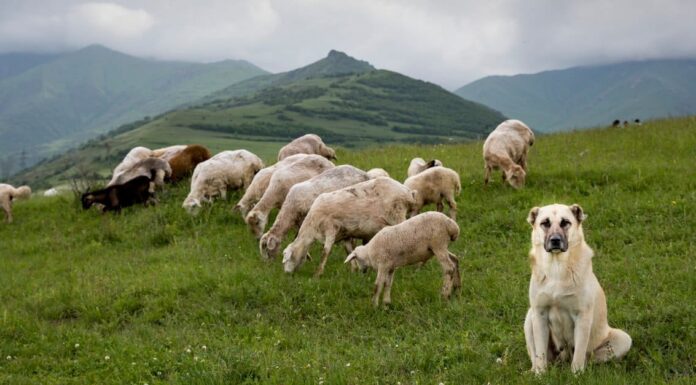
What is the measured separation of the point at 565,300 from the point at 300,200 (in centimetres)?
785

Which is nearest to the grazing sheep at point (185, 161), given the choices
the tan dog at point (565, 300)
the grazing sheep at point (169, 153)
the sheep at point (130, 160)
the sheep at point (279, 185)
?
the grazing sheep at point (169, 153)

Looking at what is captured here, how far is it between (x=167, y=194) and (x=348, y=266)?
947 cm

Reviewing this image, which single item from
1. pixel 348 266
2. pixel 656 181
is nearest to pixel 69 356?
pixel 348 266

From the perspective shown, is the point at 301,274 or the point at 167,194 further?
the point at 167,194

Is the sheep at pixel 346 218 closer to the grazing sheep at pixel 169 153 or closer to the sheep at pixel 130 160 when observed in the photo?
the sheep at pixel 130 160

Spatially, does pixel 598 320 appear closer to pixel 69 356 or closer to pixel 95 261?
pixel 69 356

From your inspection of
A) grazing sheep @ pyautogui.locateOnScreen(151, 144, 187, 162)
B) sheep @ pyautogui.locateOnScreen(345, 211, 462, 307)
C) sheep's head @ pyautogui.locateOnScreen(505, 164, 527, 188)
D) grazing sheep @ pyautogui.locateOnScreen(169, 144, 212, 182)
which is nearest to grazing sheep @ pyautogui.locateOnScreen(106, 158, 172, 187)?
grazing sheep @ pyautogui.locateOnScreen(169, 144, 212, 182)

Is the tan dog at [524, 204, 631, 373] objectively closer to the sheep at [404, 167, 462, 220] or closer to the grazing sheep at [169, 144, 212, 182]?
the sheep at [404, 167, 462, 220]

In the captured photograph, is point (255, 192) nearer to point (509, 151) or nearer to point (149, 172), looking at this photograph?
point (149, 172)

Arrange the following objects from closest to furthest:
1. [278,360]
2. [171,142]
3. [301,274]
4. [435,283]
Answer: [278,360]
[435,283]
[301,274]
[171,142]

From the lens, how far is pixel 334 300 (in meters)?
10.8

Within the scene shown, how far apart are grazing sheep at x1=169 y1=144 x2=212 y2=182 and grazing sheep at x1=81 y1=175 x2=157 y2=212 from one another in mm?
1752

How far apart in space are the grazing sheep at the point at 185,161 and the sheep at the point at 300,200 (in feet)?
27.8

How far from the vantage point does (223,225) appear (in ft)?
55.9
